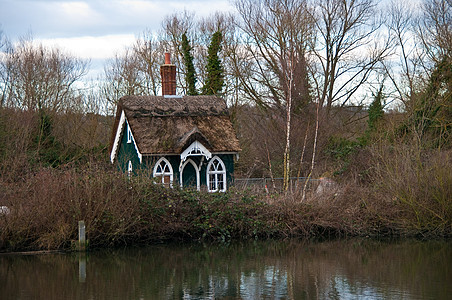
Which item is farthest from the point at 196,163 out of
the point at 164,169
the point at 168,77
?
the point at 168,77

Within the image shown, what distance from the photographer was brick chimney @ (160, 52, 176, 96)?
2644 centimetres

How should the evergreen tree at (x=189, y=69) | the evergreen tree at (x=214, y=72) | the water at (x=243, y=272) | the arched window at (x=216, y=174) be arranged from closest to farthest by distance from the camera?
1. the water at (x=243, y=272)
2. the arched window at (x=216, y=174)
3. the evergreen tree at (x=214, y=72)
4. the evergreen tree at (x=189, y=69)

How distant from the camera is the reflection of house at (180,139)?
23.1m

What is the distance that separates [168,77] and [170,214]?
9.33 meters

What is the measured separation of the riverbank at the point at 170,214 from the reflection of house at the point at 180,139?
11.3 feet

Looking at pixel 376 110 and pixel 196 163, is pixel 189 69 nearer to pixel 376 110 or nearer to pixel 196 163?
pixel 376 110

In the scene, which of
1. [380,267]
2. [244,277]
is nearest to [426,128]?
[380,267]

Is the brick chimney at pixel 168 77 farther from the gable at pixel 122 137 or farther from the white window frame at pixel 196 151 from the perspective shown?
the white window frame at pixel 196 151

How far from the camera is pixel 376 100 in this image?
32.7 meters

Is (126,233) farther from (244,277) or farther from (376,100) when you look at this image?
(376,100)

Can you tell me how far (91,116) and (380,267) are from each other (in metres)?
24.5

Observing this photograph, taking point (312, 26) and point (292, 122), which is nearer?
point (292, 122)

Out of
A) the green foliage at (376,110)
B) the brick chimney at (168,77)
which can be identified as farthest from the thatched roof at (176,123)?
the green foliage at (376,110)

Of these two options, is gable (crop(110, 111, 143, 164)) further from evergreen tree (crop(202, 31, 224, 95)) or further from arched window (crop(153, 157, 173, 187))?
evergreen tree (crop(202, 31, 224, 95))
